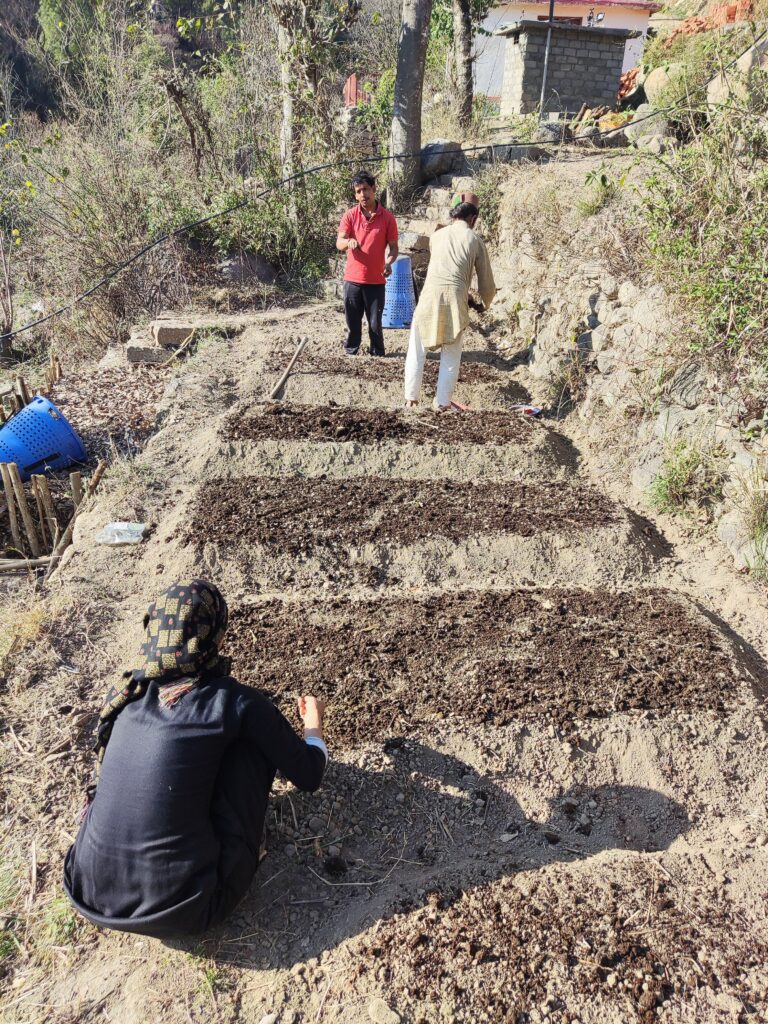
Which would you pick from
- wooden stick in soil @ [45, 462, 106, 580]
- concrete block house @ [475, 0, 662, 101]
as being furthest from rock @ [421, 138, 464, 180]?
wooden stick in soil @ [45, 462, 106, 580]

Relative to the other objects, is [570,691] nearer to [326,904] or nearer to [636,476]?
[326,904]

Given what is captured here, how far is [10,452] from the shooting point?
555cm

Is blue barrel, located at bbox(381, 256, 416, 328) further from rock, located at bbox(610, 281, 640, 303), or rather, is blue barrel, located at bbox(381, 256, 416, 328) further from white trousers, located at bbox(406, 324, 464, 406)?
rock, located at bbox(610, 281, 640, 303)

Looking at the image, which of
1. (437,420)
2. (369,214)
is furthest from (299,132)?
(437,420)

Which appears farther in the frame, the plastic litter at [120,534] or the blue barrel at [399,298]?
the blue barrel at [399,298]

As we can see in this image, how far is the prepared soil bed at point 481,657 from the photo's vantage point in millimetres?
3084

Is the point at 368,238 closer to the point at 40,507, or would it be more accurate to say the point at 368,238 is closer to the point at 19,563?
the point at 40,507

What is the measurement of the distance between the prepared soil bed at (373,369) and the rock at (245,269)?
2.78 meters

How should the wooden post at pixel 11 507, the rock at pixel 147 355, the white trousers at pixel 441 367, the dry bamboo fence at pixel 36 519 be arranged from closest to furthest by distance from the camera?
1. the dry bamboo fence at pixel 36 519
2. the wooden post at pixel 11 507
3. the white trousers at pixel 441 367
4. the rock at pixel 147 355

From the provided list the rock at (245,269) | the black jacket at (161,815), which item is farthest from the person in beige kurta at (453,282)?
the rock at (245,269)

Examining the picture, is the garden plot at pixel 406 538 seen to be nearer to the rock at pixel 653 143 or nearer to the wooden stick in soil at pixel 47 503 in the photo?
the wooden stick in soil at pixel 47 503

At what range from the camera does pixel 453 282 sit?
17.0 ft

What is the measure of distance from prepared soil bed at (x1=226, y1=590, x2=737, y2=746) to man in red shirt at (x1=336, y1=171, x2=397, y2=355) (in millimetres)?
3625

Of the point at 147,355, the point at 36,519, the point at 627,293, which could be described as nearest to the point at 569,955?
the point at 36,519
